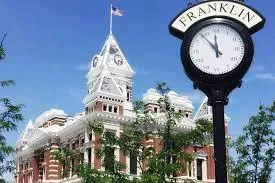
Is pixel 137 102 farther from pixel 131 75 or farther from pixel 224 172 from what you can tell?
pixel 131 75

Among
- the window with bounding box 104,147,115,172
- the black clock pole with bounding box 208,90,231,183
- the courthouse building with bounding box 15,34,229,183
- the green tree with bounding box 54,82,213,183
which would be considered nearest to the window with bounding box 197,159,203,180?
the courthouse building with bounding box 15,34,229,183

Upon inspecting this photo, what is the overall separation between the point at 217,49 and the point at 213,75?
1.18ft

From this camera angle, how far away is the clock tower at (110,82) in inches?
1372

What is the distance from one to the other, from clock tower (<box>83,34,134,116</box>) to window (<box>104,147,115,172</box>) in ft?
73.5

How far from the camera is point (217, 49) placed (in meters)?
5.97

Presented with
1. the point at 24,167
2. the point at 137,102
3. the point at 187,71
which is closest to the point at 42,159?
the point at 24,167

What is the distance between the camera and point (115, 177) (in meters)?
10.8

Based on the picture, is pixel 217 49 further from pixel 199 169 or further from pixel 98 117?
pixel 199 169

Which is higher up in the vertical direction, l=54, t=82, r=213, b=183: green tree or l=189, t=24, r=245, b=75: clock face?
l=189, t=24, r=245, b=75: clock face

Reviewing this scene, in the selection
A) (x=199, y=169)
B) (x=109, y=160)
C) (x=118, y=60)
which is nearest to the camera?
(x=109, y=160)

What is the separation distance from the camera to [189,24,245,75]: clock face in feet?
19.2

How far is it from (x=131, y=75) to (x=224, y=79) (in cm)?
3788

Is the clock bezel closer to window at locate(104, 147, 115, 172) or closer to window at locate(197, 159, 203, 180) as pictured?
window at locate(104, 147, 115, 172)

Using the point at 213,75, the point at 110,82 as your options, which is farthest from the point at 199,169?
the point at 213,75
